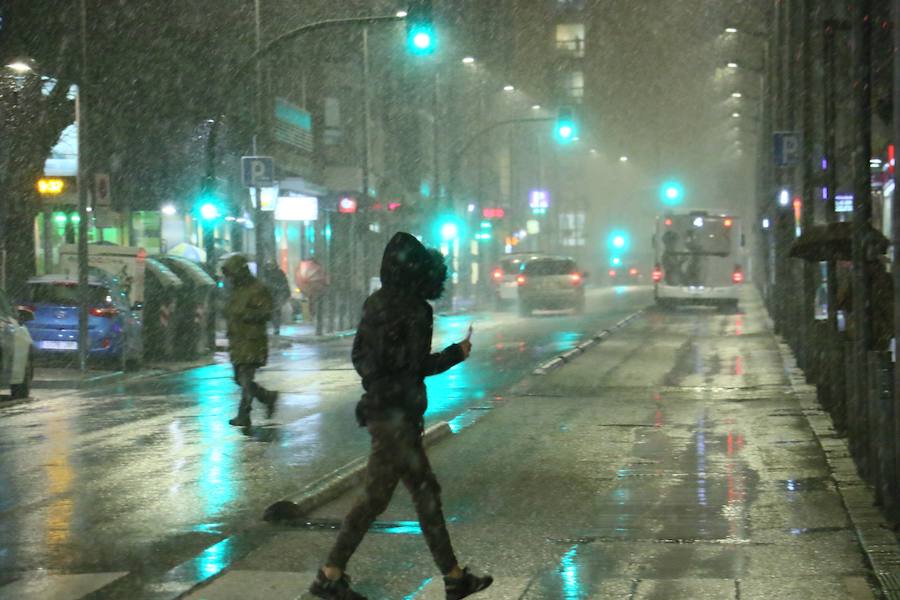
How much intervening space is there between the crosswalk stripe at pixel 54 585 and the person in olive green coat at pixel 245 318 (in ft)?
22.7

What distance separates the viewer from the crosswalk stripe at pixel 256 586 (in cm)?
729

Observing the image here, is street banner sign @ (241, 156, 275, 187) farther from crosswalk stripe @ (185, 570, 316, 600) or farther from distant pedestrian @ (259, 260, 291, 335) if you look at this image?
crosswalk stripe @ (185, 570, 316, 600)

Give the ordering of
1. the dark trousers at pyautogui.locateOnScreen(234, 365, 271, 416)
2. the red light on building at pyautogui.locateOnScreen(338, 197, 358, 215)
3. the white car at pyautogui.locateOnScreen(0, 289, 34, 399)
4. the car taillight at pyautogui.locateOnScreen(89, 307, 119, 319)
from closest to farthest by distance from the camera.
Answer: the dark trousers at pyautogui.locateOnScreen(234, 365, 271, 416) < the white car at pyautogui.locateOnScreen(0, 289, 34, 399) < the car taillight at pyautogui.locateOnScreen(89, 307, 119, 319) < the red light on building at pyautogui.locateOnScreen(338, 197, 358, 215)

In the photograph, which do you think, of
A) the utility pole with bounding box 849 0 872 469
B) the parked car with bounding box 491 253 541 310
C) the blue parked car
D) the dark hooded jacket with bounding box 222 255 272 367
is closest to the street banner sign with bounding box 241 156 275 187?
the blue parked car

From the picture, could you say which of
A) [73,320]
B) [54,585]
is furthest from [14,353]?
[54,585]

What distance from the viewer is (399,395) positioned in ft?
22.4

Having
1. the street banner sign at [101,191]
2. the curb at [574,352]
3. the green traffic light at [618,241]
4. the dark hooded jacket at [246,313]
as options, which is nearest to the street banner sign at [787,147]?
the curb at [574,352]

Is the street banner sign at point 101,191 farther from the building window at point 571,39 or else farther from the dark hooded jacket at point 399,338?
the building window at point 571,39

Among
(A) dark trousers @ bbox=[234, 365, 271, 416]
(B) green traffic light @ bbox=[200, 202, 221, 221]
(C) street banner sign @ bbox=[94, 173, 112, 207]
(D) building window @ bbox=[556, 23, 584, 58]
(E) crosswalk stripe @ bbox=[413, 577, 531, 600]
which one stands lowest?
(E) crosswalk stripe @ bbox=[413, 577, 531, 600]

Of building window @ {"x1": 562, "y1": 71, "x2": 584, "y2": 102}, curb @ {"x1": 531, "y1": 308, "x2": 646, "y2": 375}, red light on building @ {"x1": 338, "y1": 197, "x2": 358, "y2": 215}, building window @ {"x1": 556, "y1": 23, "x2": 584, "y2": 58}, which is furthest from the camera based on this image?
building window @ {"x1": 556, "y1": 23, "x2": 584, "y2": 58}

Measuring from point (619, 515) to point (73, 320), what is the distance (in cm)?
1611

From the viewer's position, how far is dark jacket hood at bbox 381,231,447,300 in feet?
22.4

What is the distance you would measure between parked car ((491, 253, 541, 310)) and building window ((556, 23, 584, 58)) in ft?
275

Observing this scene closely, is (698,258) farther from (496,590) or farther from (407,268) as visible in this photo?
(407,268)
